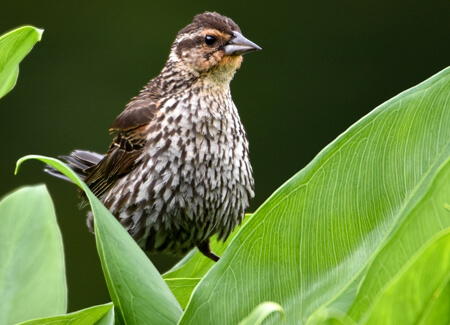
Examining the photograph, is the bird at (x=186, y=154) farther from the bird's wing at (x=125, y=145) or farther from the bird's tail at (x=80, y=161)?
the bird's tail at (x=80, y=161)

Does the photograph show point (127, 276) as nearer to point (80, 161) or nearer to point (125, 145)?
point (125, 145)

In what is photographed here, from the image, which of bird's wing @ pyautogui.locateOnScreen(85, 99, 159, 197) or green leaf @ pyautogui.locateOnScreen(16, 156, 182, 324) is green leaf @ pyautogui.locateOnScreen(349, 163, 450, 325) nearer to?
green leaf @ pyautogui.locateOnScreen(16, 156, 182, 324)

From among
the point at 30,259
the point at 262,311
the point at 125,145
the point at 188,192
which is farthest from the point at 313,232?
the point at 125,145

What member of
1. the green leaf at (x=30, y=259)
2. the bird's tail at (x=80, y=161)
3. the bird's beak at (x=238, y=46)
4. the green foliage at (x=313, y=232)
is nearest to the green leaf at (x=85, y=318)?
the green foliage at (x=313, y=232)

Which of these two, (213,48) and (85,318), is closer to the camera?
(85,318)

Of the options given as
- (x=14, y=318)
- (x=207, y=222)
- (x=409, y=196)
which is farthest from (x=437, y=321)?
(x=207, y=222)

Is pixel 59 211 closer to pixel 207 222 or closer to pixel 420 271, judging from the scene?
pixel 207 222
